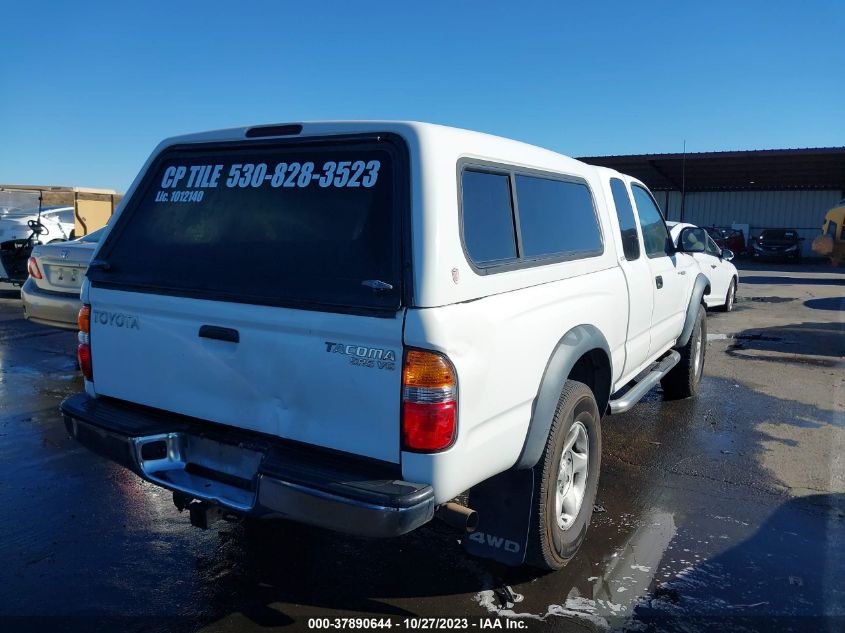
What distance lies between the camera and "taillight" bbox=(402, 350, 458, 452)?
2406 millimetres

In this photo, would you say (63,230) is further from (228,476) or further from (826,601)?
(826,601)

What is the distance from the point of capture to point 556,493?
327cm

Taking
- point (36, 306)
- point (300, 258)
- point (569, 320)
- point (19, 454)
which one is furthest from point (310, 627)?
point (36, 306)

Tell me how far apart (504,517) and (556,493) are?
0.32 m

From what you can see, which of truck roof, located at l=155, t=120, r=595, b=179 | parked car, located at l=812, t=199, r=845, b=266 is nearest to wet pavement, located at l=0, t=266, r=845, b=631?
truck roof, located at l=155, t=120, r=595, b=179

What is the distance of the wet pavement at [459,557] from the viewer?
3.07m

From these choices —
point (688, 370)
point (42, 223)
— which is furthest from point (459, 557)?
point (42, 223)

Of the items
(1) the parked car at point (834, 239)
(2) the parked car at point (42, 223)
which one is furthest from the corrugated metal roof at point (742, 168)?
(2) the parked car at point (42, 223)

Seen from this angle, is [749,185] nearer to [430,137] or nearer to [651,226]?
[651,226]

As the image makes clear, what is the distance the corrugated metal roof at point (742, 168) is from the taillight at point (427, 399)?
2844cm

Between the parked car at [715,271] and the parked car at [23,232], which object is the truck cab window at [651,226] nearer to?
the parked car at [715,271]

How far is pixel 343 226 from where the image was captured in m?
2.76

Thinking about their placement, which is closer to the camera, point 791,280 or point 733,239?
point 791,280

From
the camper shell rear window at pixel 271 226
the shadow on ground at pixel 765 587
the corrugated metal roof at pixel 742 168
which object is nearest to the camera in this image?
the camper shell rear window at pixel 271 226
